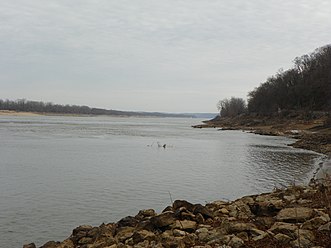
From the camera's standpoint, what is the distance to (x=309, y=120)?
6562cm

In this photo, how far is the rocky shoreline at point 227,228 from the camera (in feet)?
21.6

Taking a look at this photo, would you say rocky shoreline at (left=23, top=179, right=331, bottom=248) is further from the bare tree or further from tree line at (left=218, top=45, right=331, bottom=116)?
the bare tree

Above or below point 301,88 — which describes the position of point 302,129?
below

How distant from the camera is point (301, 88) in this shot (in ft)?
276

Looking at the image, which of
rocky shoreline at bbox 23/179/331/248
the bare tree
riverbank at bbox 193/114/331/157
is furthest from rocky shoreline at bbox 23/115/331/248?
the bare tree

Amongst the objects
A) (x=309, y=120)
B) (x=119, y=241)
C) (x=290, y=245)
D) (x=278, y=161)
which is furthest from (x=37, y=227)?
(x=309, y=120)

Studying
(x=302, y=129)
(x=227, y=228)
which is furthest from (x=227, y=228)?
(x=302, y=129)

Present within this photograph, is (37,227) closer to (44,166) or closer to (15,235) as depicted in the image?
(15,235)

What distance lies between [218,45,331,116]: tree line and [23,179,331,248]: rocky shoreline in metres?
69.9

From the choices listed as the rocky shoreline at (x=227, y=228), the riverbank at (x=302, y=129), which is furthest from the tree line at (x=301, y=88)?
the rocky shoreline at (x=227, y=228)

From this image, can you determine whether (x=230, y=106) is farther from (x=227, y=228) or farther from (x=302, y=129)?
(x=227, y=228)

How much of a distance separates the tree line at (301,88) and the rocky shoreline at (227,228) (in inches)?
2750

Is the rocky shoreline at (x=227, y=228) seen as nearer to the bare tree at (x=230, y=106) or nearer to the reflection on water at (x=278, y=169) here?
the reflection on water at (x=278, y=169)

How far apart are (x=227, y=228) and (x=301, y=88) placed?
270ft
